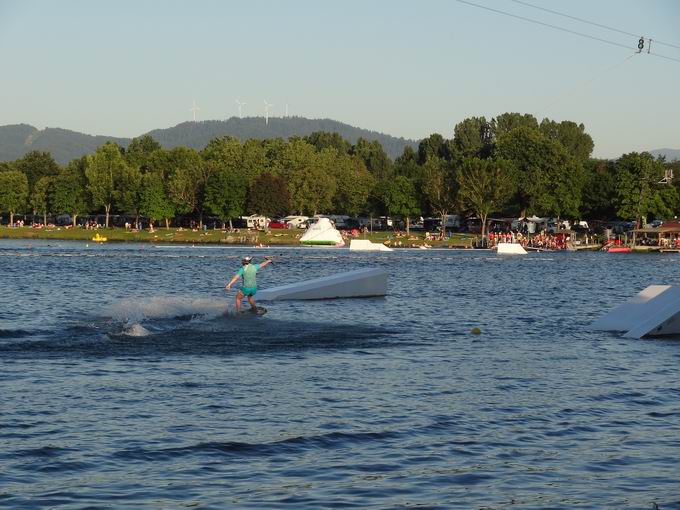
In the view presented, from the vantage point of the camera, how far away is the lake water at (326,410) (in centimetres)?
1633

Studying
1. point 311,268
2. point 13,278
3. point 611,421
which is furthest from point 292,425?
point 311,268

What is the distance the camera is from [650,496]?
16.0 metres

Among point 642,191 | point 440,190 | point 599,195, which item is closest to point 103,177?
point 440,190

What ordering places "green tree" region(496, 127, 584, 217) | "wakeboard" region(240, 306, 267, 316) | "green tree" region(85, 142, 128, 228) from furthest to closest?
"green tree" region(85, 142, 128, 228)
"green tree" region(496, 127, 584, 217)
"wakeboard" region(240, 306, 267, 316)

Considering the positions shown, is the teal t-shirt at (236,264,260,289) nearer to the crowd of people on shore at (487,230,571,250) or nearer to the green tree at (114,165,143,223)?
the crowd of people on shore at (487,230,571,250)

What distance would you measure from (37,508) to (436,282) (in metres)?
61.3

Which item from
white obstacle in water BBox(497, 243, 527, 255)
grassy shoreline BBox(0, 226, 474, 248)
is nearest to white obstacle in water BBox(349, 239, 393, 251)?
grassy shoreline BBox(0, 226, 474, 248)

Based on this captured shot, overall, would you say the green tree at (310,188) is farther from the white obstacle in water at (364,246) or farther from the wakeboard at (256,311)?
the wakeboard at (256,311)

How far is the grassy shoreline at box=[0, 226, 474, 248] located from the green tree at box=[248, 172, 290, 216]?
16.0ft

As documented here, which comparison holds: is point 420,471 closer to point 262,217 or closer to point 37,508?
point 37,508

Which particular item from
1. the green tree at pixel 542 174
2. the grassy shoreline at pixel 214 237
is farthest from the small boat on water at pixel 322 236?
the green tree at pixel 542 174

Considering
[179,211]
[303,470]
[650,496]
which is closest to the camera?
[650,496]

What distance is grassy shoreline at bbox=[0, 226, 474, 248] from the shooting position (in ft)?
545

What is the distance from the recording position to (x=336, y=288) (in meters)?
51.9
